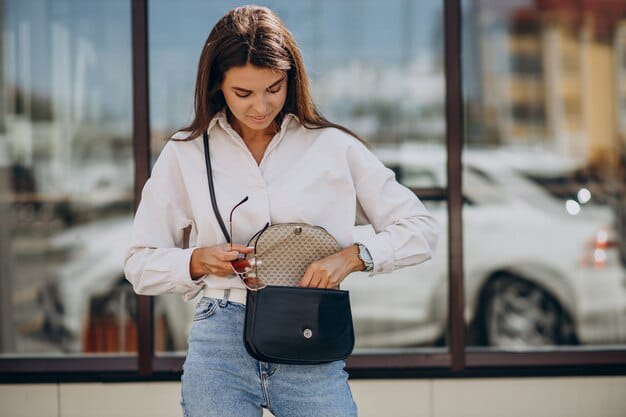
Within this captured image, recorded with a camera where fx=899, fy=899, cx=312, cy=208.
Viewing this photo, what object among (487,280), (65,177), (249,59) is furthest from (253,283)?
(65,177)

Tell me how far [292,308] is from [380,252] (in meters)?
0.27

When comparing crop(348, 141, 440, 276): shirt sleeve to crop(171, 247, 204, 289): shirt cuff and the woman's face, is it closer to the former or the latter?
the woman's face

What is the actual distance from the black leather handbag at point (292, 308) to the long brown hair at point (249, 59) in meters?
0.33

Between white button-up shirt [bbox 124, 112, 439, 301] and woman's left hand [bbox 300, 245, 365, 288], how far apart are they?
5cm

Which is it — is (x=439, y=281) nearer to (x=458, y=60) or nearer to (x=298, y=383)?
(x=458, y=60)

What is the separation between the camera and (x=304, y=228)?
2145mm

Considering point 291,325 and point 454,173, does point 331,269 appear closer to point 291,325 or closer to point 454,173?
point 291,325

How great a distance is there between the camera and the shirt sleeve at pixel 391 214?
2246 millimetres

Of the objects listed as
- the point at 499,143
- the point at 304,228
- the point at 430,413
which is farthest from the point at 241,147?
the point at 499,143

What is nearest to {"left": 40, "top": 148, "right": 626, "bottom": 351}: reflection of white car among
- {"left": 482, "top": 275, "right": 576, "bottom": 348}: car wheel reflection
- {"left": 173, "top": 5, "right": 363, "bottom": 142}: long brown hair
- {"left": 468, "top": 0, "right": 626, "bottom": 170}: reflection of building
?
{"left": 482, "top": 275, "right": 576, "bottom": 348}: car wheel reflection

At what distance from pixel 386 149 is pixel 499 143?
0.87 m

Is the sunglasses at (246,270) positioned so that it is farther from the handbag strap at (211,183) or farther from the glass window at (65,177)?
the glass window at (65,177)

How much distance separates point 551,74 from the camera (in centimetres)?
618

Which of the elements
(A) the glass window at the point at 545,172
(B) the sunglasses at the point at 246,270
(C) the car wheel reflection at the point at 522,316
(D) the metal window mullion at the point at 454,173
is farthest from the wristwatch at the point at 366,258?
Answer: (C) the car wheel reflection at the point at 522,316
